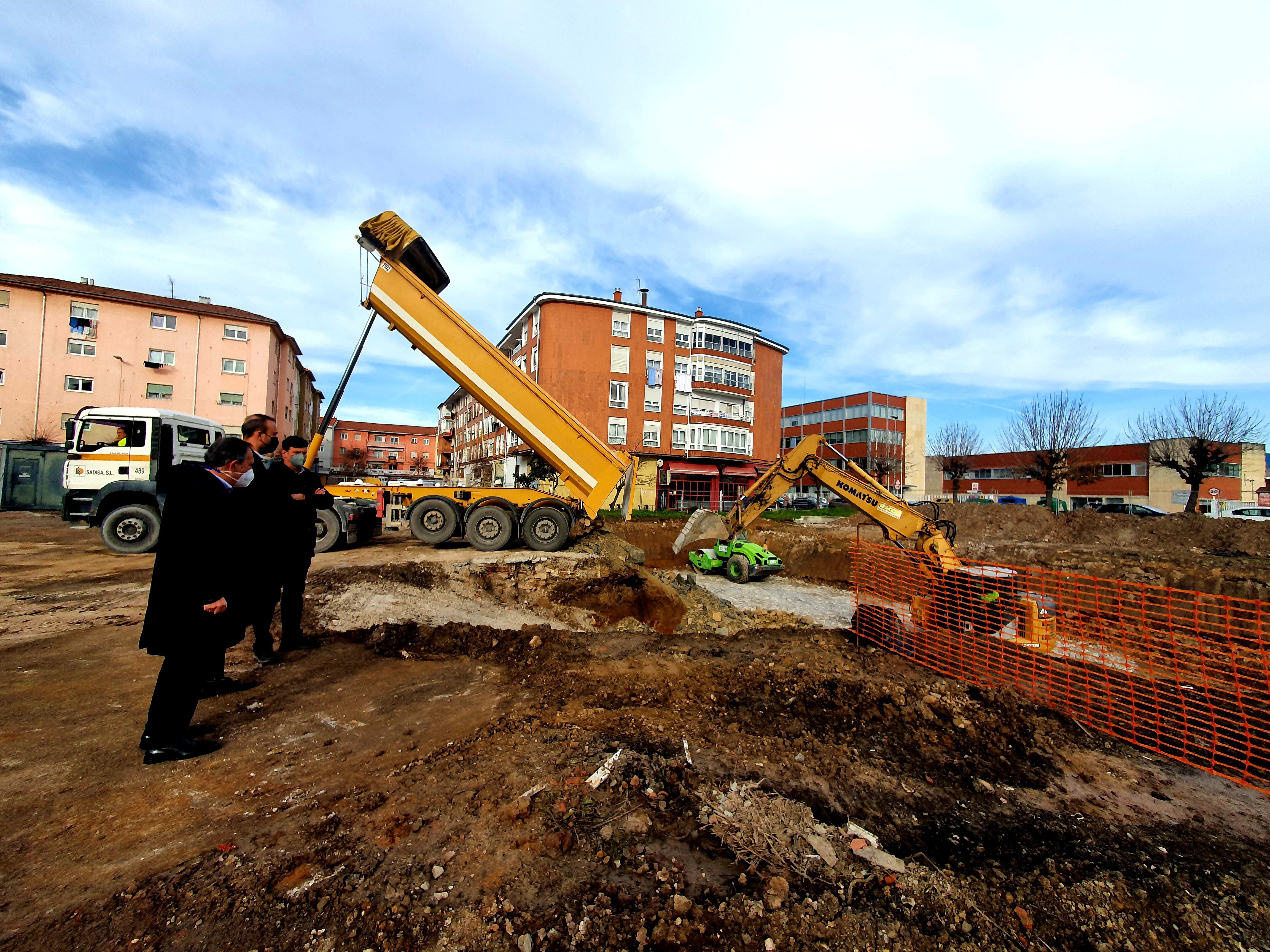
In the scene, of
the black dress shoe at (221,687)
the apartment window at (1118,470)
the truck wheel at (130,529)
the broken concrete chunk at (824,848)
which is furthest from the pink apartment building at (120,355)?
the apartment window at (1118,470)

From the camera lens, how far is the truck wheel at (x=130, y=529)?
9.99 metres

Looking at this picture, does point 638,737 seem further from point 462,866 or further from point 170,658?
point 170,658

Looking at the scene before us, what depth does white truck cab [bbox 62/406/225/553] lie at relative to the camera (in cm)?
1000

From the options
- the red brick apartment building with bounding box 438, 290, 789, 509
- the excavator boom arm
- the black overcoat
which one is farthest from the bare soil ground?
the red brick apartment building with bounding box 438, 290, 789, 509

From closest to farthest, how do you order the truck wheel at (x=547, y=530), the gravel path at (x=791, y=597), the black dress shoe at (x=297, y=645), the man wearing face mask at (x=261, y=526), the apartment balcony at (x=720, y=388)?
the man wearing face mask at (x=261, y=526) → the black dress shoe at (x=297, y=645) → the gravel path at (x=791, y=597) → the truck wheel at (x=547, y=530) → the apartment balcony at (x=720, y=388)

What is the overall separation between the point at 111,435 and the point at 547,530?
873 cm

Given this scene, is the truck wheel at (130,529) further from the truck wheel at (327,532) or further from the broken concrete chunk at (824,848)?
the broken concrete chunk at (824,848)

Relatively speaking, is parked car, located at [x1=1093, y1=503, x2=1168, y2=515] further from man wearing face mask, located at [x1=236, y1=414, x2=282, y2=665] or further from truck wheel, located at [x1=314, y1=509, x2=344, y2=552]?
man wearing face mask, located at [x1=236, y1=414, x2=282, y2=665]

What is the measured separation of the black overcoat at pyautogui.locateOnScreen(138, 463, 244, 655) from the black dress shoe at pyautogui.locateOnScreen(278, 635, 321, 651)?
7.34ft

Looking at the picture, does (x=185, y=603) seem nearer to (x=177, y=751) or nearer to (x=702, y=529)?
(x=177, y=751)

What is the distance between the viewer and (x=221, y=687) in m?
4.26

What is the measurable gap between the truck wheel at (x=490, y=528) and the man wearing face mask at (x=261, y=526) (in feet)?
18.6

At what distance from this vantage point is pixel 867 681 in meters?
5.28

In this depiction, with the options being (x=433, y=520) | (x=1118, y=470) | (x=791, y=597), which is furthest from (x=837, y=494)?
(x=1118, y=470)
